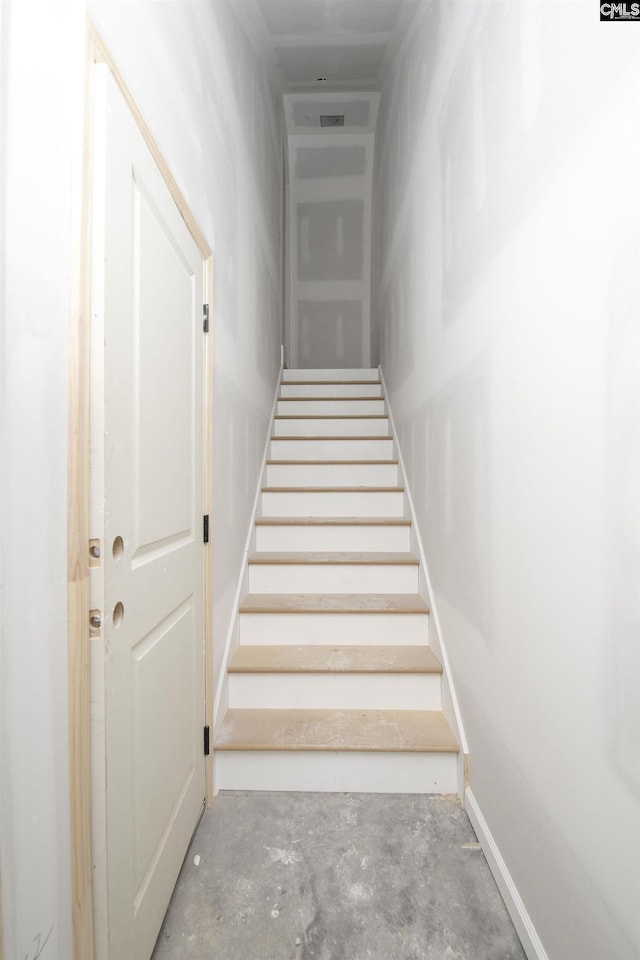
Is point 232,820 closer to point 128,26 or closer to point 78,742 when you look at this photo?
point 78,742

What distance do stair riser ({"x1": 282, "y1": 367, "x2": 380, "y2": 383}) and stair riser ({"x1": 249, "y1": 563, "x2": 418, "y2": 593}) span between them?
2.14 metres

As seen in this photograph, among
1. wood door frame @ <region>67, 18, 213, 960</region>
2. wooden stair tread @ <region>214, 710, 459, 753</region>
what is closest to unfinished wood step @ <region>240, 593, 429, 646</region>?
wooden stair tread @ <region>214, 710, 459, 753</region>

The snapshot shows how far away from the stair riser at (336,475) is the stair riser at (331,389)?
1072 mm

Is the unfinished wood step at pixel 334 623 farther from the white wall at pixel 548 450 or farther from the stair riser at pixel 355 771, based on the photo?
the stair riser at pixel 355 771

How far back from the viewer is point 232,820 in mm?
1445

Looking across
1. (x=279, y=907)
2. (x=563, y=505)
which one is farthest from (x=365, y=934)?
(x=563, y=505)

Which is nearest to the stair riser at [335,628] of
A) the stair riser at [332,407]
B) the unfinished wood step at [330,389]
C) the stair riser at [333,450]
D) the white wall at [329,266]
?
the stair riser at [333,450]

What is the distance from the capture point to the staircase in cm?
155

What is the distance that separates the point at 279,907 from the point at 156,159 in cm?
195

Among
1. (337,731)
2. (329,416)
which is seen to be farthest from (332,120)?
(337,731)

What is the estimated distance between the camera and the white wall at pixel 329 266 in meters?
4.72

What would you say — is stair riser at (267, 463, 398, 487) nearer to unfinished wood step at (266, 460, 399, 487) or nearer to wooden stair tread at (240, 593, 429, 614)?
unfinished wood step at (266, 460, 399, 487)

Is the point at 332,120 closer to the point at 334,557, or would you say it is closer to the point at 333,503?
the point at 333,503

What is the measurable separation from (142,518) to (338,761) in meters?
1.15
